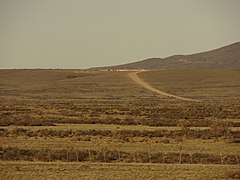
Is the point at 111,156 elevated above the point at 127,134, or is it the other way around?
the point at 111,156

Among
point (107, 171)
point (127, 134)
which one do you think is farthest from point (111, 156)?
point (127, 134)

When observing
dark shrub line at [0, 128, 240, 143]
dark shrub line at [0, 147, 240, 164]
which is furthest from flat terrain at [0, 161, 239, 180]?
dark shrub line at [0, 128, 240, 143]

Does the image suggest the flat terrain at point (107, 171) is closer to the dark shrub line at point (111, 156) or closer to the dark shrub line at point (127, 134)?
the dark shrub line at point (111, 156)

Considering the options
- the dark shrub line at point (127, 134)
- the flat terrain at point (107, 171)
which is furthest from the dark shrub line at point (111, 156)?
the dark shrub line at point (127, 134)

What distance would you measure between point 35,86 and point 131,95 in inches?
1468

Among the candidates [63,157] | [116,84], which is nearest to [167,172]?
[63,157]

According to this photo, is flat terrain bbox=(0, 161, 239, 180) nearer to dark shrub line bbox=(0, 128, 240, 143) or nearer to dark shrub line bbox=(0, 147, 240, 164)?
dark shrub line bbox=(0, 147, 240, 164)

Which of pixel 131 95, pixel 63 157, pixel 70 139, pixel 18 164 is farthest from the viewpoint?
pixel 131 95

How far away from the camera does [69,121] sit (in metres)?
40.8

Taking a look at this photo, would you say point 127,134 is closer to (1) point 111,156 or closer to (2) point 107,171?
(1) point 111,156

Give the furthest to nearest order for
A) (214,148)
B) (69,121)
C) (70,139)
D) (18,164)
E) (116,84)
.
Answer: (116,84) → (69,121) → (70,139) → (214,148) → (18,164)

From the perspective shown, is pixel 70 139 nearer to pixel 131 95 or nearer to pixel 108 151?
pixel 108 151

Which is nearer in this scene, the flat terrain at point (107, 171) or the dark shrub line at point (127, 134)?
the flat terrain at point (107, 171)

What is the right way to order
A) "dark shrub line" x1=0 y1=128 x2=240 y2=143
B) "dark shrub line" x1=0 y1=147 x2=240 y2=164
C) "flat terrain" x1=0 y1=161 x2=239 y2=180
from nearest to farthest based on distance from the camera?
"flat terrain" x1=0 y1=161 x2=239 y2=180, "dark shrub line" x1=0 y1=147 x2=240 y2=164, "dark shrub line" x1=0 y1=128 x2=240 y2=143
